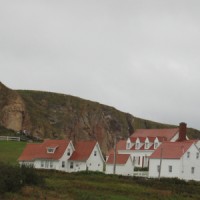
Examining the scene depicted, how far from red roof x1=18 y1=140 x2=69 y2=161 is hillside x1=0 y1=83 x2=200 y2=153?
56.1 metres

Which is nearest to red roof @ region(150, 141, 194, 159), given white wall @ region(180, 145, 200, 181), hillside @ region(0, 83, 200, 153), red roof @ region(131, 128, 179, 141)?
white wall @ region(180, 145, 200, 181)

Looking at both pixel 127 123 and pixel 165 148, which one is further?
pixel 127 123

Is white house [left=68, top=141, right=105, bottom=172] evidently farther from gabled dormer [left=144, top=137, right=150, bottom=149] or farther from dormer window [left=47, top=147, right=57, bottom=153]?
gabled dormer [left=144, top=137, right=150, bottom=149]

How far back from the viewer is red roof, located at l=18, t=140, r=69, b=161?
70.9 meters

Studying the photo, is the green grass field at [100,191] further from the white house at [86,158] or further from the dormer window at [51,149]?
the dormer window at [51,149]

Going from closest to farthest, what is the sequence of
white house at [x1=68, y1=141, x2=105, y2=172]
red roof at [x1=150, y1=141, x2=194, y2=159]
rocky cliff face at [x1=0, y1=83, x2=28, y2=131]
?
red roof at [x1=150, y1=141, x2=194, y2=159]
white house at [x1=68, y1=141, x2=105, y2=172]
rocky cliff face at [x1=0, y1=83, x2=28, y2=131]

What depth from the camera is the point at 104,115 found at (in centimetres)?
16525

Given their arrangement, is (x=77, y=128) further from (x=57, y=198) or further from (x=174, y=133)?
(x=57, y=198)

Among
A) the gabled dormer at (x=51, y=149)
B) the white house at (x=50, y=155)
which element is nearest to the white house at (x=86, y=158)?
the white house at (x=50, y=155)

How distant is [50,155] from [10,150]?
29.8 feet

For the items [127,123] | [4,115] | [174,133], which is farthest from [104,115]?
[174,133]

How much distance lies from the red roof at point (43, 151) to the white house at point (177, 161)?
40.7ft

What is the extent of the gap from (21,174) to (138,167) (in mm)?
53199

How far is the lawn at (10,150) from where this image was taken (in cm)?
7050
